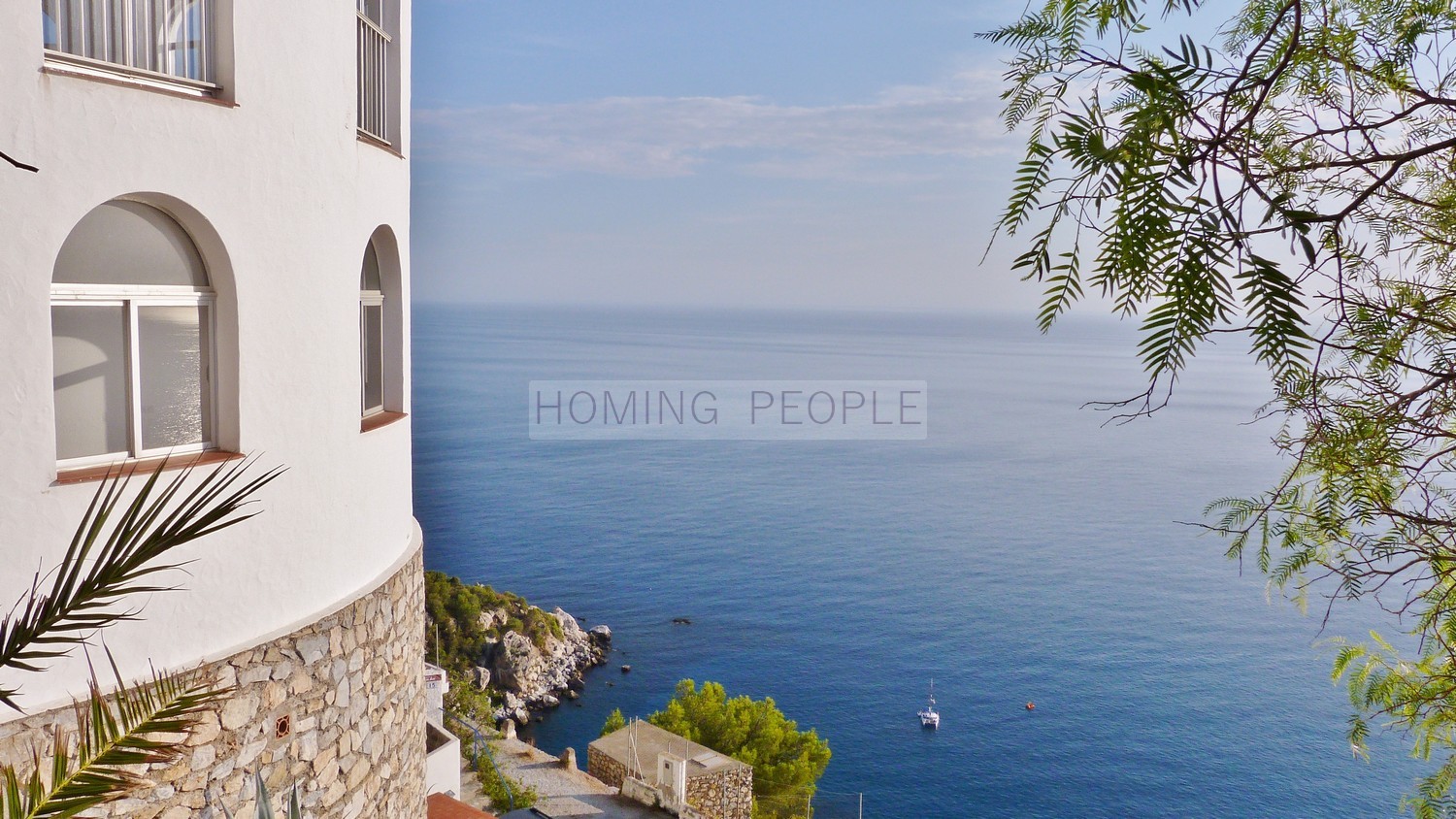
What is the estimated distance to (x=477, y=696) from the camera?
30.7 meters

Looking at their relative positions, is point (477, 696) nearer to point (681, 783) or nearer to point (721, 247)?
point (681, 783)

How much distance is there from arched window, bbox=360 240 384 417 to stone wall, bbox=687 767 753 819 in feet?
64.4

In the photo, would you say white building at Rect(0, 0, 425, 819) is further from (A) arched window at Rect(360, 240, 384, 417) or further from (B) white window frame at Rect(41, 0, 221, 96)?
(A) arched window at Rect(360, 240, 384, 417)

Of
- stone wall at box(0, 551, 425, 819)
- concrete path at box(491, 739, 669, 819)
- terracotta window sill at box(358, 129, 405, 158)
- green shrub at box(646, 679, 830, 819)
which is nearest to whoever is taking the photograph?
stone wall at box(0, 551, 425, 819)

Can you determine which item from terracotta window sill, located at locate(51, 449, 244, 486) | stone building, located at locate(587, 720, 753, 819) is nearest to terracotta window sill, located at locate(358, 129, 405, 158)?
terracotta window sill, located at locate(51, 449, 244, 486)

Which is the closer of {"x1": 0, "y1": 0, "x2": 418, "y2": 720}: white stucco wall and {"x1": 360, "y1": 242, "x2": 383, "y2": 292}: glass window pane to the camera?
{"x1": 0, "y1": 0, "x2": 418, "y2": 720}: white stucco wall

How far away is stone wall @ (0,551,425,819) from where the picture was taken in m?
4.23

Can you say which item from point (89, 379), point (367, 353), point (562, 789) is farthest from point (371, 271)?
point (562, 789)

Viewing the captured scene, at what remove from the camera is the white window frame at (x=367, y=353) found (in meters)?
6.12

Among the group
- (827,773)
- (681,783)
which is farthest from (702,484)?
(681,783)

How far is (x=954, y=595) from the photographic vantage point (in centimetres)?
5456

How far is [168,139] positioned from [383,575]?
2.75 m

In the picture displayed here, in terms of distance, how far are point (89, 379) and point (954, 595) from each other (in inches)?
2120

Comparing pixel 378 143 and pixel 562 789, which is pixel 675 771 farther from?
pixel 378 143
